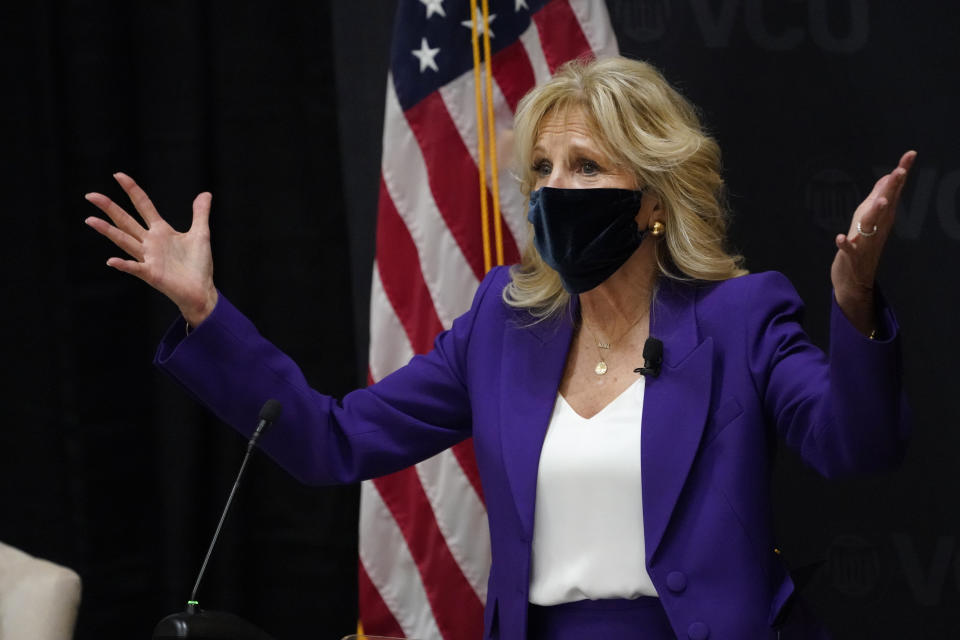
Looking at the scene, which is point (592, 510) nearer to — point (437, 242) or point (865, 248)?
point (865, 248)

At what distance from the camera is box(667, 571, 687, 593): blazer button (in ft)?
5.90

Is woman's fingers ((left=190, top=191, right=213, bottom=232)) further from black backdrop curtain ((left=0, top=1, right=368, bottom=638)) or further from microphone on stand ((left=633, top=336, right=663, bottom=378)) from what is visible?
black backdrop curtain ((left=0, top=1, right=368, bottom=638))

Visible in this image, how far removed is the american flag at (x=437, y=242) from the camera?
2672 millimetres

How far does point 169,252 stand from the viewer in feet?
6.35

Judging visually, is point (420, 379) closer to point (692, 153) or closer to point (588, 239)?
point (588, 239)

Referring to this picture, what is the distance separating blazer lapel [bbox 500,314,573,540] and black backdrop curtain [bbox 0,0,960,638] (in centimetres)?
96

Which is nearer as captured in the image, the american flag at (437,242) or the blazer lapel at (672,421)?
the blazer lapel at (672,421)

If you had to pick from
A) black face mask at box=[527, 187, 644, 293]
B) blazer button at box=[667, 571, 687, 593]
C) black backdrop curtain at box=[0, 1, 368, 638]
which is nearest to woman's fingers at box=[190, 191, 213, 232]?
black face mask at box=[527, 187, 644, 293]

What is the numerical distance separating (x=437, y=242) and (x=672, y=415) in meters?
1.00

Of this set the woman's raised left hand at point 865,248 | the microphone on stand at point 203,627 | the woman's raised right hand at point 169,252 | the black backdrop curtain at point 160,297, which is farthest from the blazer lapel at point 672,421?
the black backdrop curtain at point 160,297

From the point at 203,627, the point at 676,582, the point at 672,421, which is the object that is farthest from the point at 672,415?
the point at 203,627

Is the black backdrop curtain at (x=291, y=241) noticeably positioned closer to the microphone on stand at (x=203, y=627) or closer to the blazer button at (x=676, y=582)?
the blazer button at (x=676, y=582)

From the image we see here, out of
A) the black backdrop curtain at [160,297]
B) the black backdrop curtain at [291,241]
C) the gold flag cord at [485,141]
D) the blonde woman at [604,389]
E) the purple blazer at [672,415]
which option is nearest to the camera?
the purple blazer at [672,415]

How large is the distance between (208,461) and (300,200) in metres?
0.74
